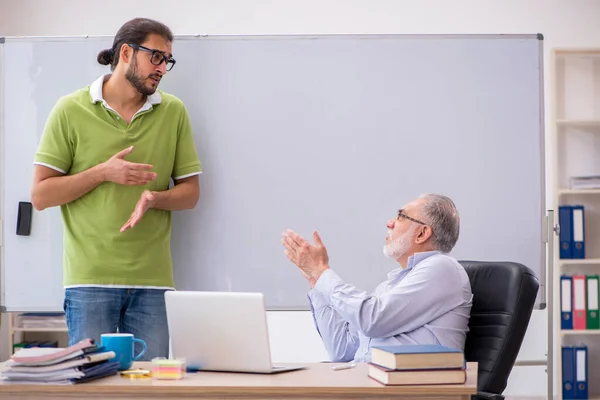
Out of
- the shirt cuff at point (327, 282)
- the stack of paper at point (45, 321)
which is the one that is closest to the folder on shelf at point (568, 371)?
the shirt cuff at point (327, 282)

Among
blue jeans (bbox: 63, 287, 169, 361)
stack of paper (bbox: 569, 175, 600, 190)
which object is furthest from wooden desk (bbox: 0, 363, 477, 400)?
stack of paper (bbox: 569, 175, 600, 190)

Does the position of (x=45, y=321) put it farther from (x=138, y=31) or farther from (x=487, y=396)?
(x=487, y=396)

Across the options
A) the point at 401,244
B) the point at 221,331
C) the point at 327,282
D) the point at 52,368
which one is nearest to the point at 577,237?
the point at 401,244

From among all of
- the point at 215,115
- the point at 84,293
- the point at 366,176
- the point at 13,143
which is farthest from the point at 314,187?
the point at 13,143

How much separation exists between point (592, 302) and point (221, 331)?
3417 millimetres

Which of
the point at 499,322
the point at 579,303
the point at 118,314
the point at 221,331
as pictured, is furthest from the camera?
the point at 579,303

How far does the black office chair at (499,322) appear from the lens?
2389mm

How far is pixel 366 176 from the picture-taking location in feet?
11.1

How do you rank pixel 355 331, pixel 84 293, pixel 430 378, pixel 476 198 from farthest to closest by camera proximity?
pixel 476 198 → pixel 84 293 → pixel 355 331 → pixel 430 378

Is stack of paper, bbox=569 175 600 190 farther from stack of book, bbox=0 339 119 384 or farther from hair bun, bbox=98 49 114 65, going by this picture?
stack of book, bbox=0 339 119 384

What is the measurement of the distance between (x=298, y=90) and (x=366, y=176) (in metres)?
0.45

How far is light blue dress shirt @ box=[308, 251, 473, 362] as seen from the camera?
229 cm

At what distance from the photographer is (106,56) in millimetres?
3074

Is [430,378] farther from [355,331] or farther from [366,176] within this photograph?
[366,176]
